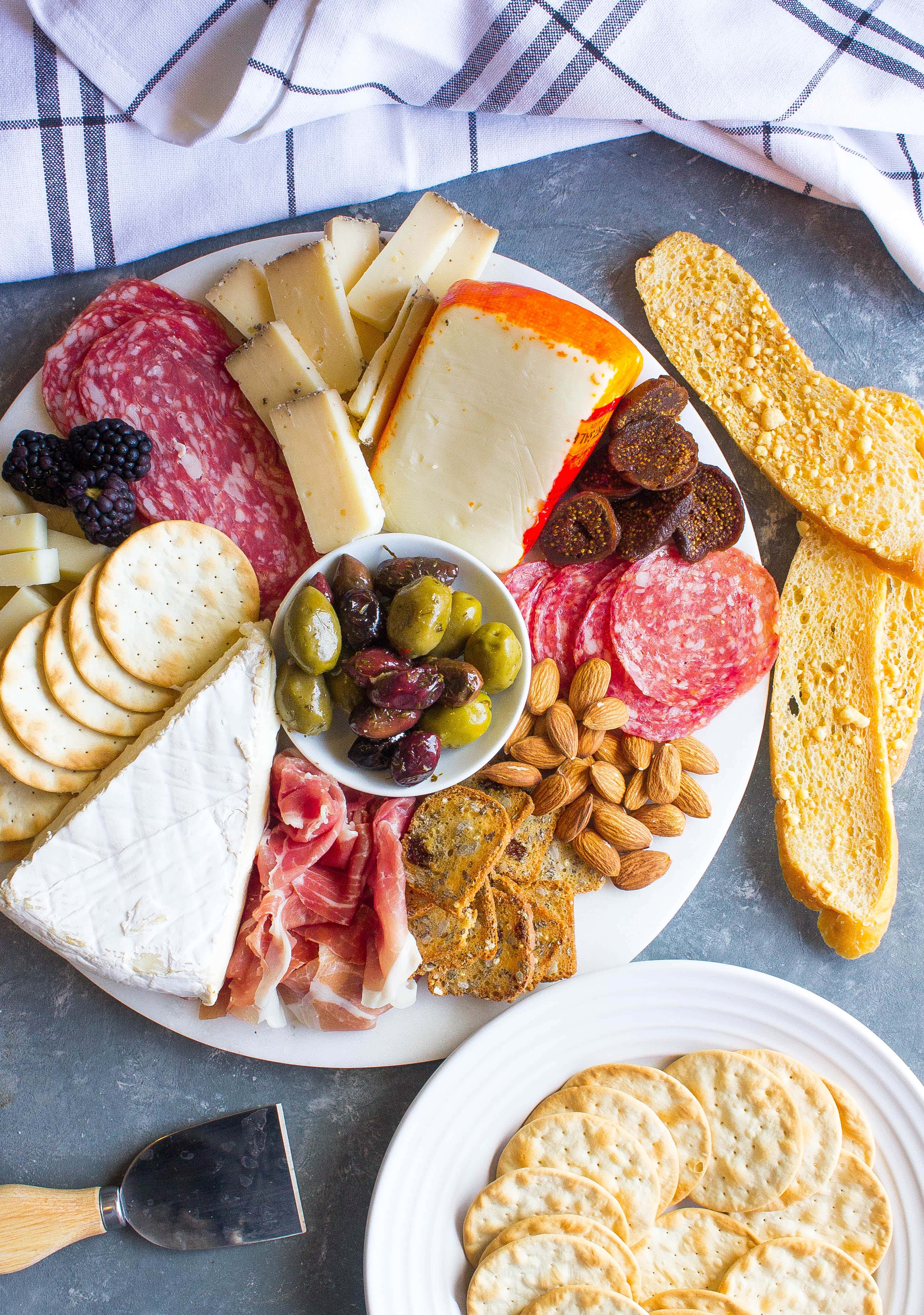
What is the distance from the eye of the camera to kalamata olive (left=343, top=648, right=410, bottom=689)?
1.43 m

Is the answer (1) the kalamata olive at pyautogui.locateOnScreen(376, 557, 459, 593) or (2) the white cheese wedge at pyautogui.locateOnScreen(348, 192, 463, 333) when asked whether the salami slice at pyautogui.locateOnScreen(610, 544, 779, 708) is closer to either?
(1) the kalamata olive at pyautogui.locateOnScreen(376, 557, 459, 593)

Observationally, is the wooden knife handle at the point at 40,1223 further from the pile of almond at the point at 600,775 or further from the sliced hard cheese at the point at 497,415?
the sliced hard cheese at the point at 497,415

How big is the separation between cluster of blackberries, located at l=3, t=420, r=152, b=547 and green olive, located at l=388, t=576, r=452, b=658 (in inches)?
21.3

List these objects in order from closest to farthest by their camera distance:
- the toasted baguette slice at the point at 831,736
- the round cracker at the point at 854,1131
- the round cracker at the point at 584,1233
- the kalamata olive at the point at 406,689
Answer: the kalamata olive at the point at 406,689 → the round cracker at the point at 584,1233 → the round cracker at the point at 854,1131 → the toasted baguette slice at the point at 831,736

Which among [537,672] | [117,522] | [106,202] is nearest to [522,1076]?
[537,672]

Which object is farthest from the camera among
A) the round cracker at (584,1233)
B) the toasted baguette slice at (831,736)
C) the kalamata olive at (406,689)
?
the toasted baguette slice at (831,736)

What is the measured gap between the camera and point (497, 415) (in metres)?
1.58

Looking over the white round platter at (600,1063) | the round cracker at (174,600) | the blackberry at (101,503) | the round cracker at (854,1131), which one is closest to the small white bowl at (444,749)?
the round cracker at (174,600)

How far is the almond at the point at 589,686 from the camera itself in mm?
1662

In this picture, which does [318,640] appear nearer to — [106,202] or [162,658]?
[162,658]

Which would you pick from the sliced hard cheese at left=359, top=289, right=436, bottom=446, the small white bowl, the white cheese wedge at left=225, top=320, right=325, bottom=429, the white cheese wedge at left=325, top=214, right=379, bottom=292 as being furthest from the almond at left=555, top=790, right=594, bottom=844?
the white cheese wedge at left=325, top=214, right=379, bottom=292

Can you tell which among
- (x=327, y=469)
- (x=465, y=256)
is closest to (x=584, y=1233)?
(x=327, y=469)

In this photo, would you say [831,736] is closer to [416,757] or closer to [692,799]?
[692,799]

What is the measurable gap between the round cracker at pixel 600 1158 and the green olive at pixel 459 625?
896 mm
